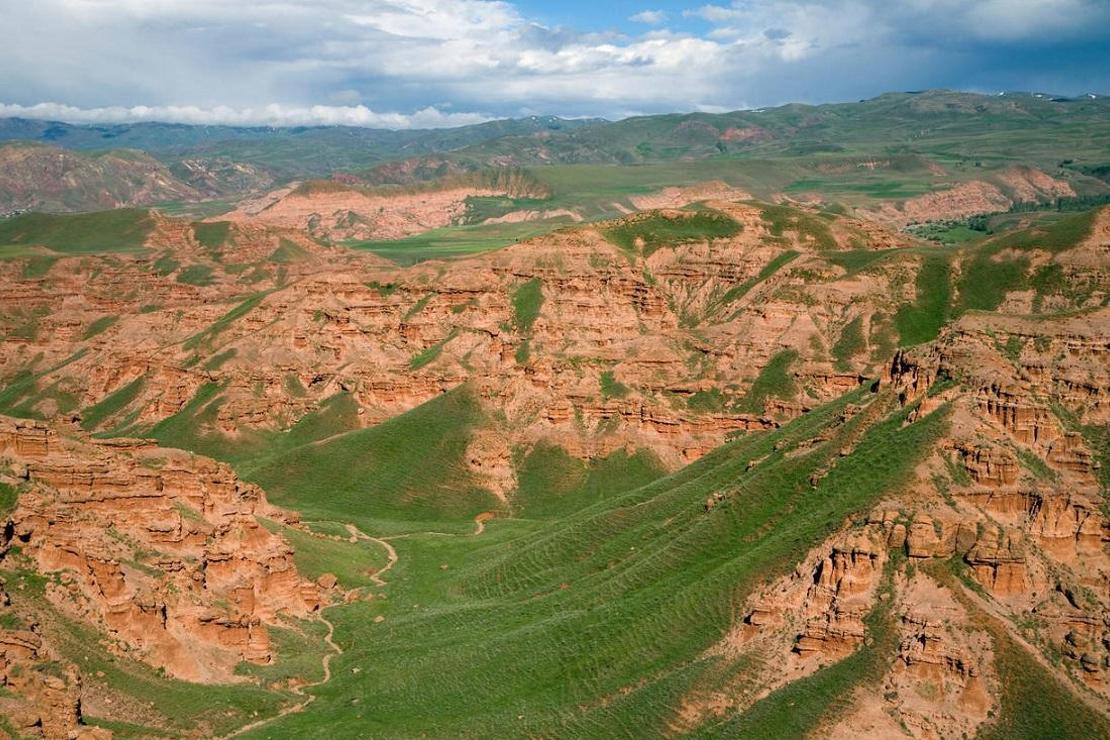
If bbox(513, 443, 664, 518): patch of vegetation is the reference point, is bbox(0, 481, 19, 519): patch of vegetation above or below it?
above

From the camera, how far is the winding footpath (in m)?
77.2

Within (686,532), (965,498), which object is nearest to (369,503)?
(686,532)

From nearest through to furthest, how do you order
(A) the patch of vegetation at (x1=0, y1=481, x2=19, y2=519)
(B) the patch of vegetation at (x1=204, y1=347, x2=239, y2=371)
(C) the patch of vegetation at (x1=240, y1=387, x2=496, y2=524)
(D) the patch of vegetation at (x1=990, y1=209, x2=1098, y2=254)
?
(A) the patch of vegetation at (x1=0, y1=481, x2=19, y2=519), (C) the patch of vegetation at (x1=240, y1=387, x2=496, y2=524), (D) the patch of vegetation at (x1=990, y1=209, x2=1098, y2=254), (B) the patch of vegetation at (x1=204, y1=347, x2=239, y2=371)

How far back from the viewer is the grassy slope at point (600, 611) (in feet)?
258

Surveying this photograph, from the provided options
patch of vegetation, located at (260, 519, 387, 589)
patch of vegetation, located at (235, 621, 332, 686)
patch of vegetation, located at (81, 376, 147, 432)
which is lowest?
patch of vegetation, located at (81, 376, 147, 432)

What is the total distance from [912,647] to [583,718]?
20.1 m

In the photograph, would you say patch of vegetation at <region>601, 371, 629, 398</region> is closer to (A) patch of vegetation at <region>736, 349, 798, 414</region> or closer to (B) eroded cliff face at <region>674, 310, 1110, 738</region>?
(A) patch of vegetation at <region>736, 349, 798, 414</region>

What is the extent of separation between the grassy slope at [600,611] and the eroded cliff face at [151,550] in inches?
284

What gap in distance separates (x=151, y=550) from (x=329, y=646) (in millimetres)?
15810

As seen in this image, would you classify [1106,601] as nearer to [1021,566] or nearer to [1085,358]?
[1021,566]

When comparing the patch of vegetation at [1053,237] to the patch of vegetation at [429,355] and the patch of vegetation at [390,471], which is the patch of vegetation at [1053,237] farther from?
the patch of vegetation at [390,471]

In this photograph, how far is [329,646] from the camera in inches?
3755

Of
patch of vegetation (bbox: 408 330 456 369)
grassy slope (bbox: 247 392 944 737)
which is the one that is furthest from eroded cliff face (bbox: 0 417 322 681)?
patch of vegetation (bbox: 408 330 456 369)

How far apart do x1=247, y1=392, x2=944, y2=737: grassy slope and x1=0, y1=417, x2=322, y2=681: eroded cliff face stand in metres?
7.21
